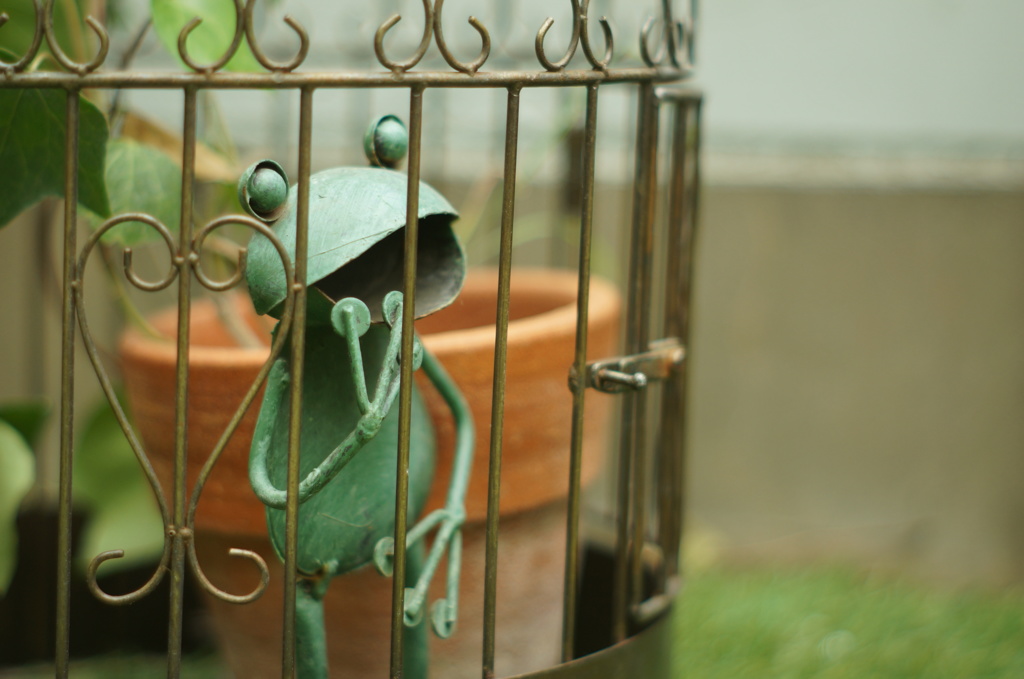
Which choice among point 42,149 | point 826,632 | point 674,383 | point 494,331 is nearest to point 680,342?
point 674,383

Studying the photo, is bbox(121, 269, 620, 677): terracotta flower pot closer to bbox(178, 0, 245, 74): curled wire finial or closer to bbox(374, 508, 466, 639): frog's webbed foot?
bbox(374, 508, 466, 639): frog's webbed foot

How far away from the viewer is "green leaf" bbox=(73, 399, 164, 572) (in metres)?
1.25

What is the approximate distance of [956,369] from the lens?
199cm

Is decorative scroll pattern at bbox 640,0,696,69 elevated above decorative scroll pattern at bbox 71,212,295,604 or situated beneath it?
elevated above

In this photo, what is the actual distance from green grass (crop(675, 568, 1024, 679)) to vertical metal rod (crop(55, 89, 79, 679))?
3.36ft

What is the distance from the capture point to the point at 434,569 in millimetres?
812

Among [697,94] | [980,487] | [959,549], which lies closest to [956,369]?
[980,487]

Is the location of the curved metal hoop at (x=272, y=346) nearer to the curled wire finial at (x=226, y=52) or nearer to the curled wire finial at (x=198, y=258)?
the curled wire finial at (x=198, y=258)

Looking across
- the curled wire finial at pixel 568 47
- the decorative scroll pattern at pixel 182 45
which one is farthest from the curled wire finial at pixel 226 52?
the curled wire finial at pixel 568 47

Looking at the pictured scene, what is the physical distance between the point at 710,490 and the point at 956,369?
0.56 m

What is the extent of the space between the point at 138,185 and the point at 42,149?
0.40 ft

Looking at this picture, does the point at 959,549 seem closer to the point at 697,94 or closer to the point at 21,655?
the point at 697,94

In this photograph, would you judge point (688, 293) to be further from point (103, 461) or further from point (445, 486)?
point (103, 461)

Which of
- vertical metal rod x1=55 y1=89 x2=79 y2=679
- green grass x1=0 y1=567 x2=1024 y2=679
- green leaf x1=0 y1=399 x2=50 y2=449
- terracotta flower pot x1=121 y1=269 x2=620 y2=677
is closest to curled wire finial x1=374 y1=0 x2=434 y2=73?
vertical metal rod x1=55 y1=89 x2=79 y2=679
